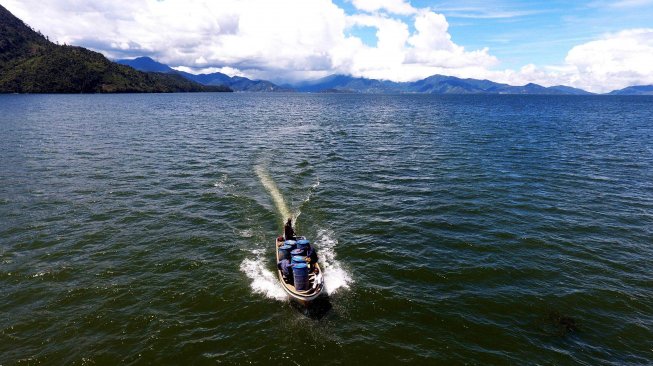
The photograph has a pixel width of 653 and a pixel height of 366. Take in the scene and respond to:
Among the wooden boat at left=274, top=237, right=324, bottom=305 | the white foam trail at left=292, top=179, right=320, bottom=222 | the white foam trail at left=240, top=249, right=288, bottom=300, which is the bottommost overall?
the white foam trail at left=240, top=249, right=288, bottom=300

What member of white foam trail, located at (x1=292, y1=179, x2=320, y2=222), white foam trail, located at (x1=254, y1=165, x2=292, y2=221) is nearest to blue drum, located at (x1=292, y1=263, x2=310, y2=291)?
white foam trail, located at (x1=292, y1=179, x2=320, y2=222)

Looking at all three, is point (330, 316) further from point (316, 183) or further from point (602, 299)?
point (316, 183)

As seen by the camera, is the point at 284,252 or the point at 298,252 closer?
the point at 298,252

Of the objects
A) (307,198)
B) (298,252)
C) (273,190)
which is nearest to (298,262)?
(298,252)

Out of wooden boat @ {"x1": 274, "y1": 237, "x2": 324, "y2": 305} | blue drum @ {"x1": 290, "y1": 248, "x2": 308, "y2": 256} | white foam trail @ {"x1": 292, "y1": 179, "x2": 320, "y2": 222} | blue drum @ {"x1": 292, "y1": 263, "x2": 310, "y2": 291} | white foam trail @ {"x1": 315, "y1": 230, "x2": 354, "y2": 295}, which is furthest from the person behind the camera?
white foam trail @ {"x1": 292, "y1": 179, "x2": 320, "y2": 222}

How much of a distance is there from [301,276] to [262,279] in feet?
15.6

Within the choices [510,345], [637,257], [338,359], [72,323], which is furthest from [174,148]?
[637,257]

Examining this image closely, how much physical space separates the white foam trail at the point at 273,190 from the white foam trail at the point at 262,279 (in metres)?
8.86

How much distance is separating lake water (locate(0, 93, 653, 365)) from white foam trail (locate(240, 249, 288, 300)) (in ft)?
0.49

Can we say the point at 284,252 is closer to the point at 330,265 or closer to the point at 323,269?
the point at 323,269

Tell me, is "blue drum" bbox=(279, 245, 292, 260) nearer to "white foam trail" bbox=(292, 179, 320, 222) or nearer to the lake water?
the lake water

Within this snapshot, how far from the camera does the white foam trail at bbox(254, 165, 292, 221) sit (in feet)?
126

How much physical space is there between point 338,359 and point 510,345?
1003 centimetres

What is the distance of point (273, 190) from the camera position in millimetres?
44656
